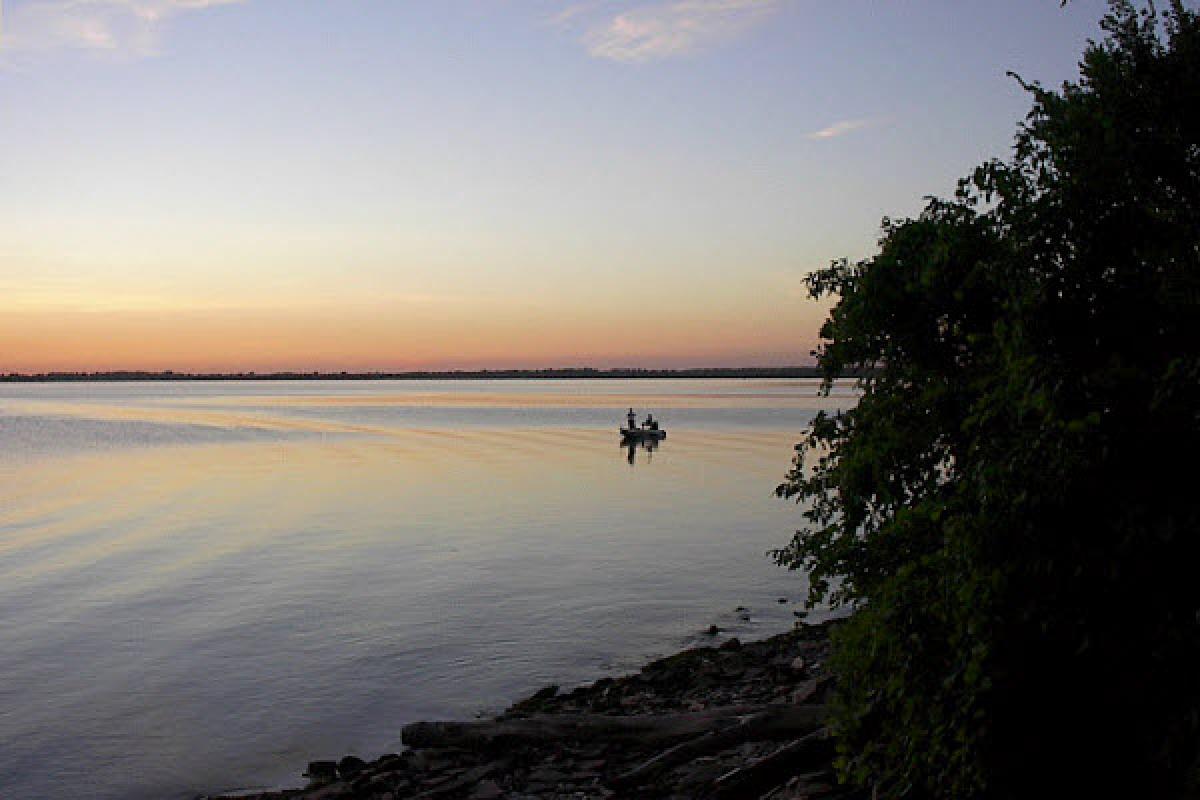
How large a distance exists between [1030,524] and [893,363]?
222 cm

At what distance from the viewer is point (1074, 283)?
6.93 metres

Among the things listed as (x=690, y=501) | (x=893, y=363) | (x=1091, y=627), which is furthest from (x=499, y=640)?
(x=690, y=501)

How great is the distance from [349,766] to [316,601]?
11020 millimetres

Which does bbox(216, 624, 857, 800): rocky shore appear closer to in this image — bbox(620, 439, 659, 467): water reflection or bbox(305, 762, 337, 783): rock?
bbox(305, 762, 337, 783): rock

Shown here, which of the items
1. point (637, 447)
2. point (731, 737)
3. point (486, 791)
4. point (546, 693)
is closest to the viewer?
point (731, 737)

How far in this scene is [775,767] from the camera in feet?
29.3

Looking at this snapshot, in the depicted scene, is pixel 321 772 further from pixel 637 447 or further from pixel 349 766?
pixel 637 447

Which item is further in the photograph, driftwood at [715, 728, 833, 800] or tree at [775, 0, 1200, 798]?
driftwood at [715, 728, 833, 800]

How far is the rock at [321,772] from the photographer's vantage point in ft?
42.3

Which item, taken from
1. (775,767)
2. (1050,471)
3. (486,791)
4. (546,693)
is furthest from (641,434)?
(1050,471)

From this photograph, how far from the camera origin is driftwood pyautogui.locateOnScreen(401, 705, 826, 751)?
1022 centimetres

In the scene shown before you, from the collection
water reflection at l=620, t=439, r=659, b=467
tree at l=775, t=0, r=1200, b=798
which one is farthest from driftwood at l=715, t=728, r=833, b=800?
water reflection at l=620, t=439, r=659, b=467

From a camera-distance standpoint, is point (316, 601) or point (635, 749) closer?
point (635, 749)

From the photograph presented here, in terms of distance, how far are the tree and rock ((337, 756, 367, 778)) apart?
7.51m
